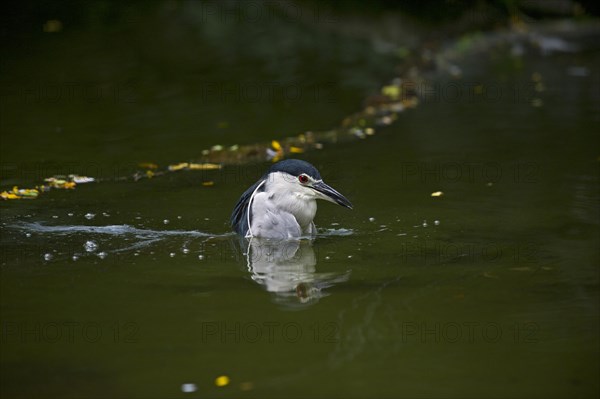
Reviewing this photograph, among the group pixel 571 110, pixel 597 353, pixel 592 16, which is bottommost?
pixel 597 353

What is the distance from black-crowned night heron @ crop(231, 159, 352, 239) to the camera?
24.0 feet

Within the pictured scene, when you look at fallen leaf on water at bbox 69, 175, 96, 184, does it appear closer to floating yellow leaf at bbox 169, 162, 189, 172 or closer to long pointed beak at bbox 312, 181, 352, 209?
floating yellow leaf at bbox 169, 162, 189, 172

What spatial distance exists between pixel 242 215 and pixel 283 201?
322 millimetres

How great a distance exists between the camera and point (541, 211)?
797 centimetres

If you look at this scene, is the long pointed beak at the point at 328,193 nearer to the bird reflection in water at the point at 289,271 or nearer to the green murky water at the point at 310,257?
the green murky water at the point at 310,257

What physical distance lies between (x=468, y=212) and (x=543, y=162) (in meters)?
1.88

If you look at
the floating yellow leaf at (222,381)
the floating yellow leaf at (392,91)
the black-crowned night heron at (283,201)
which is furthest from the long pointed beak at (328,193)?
the floating yellow leaf at (392,91)

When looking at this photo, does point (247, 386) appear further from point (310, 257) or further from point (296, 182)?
point (296, 182)

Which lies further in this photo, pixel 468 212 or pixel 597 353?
pixel 468 212

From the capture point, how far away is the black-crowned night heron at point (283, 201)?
288 inches

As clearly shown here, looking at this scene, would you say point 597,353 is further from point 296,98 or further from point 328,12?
point 328,12

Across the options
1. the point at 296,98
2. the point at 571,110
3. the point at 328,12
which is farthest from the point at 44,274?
the point at 328,12

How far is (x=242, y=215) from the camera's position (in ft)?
24.3

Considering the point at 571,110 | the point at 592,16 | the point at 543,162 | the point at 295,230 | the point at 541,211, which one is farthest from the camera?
the point at 592,16
